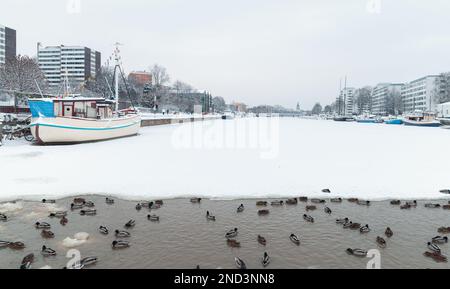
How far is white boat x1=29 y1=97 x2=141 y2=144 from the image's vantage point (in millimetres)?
26672

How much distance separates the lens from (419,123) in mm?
72438

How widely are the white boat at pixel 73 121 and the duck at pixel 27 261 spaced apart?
2222 cm

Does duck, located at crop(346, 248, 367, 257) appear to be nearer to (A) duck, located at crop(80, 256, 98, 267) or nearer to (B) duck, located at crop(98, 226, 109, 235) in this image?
(A) duck, located at crop(80, 256, 98, 267)

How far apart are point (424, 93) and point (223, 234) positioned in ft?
600

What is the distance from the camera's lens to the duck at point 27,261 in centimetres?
656

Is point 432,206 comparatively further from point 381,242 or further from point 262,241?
point 262,241

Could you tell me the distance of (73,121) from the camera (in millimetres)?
28125

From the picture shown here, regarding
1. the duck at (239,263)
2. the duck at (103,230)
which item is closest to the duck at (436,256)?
the duck at (239,263)

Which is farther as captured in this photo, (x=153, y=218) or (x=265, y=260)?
(x=153, y=218)

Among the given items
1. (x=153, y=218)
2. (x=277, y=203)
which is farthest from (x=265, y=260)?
(x=277, y=203)

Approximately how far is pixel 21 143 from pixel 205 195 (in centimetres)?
2220

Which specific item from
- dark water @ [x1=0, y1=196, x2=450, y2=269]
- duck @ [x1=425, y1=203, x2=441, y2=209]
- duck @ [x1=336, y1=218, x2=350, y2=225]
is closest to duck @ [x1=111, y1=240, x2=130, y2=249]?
dark water @ [x1=0, y1=196, x2=450, y2=269]

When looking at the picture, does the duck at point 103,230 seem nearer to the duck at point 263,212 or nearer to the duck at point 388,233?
the duck at point 263,212
